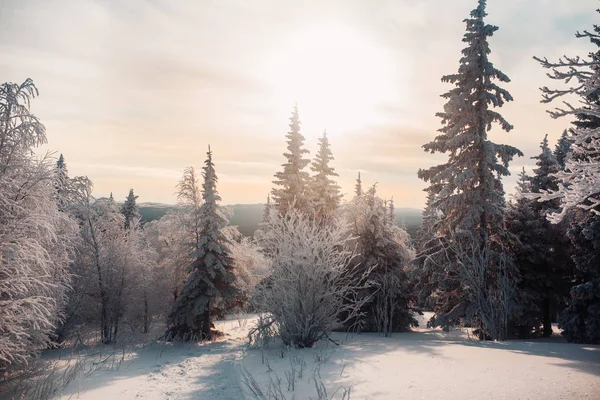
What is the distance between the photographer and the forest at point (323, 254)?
11406 mm

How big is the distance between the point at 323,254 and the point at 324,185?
56.0 ft

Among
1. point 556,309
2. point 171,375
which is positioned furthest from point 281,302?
point 556,309

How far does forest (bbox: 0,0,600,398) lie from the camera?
11406 millimetres

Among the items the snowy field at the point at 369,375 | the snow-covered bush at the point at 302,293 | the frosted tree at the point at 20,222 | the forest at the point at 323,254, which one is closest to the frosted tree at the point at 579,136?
the forest at the point at 323,254

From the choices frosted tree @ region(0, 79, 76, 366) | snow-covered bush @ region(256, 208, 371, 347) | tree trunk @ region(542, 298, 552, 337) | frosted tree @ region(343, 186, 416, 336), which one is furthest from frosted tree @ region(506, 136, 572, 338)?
frosted tree @ region(0, 79, 76, 366)

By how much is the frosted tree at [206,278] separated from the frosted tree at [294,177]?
13.8ft

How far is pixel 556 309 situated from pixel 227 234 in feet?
Answer: 67.0

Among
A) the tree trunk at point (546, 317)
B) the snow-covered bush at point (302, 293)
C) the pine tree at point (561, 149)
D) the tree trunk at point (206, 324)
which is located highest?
the pine tree at point (561, 149)

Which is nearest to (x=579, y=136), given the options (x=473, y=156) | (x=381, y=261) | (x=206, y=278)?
(x=473, y=156)

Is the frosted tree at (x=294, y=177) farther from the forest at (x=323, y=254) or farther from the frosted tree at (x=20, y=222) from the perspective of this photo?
the frosted tree at (x=20, y=222)

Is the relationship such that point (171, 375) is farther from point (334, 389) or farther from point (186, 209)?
point (186, 209)

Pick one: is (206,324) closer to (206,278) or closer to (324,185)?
(206,278)

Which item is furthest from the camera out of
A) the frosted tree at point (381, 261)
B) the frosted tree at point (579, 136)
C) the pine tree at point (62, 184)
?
the frosted tree at point (381, 261)

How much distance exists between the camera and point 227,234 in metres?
24.4
